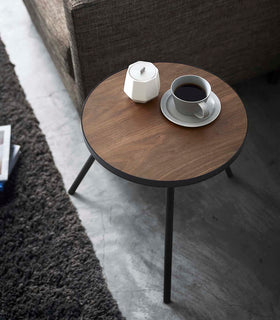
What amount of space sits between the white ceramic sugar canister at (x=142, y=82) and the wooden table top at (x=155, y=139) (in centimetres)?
4

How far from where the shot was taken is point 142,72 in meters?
1.08

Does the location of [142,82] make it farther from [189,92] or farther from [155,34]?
[155,34]

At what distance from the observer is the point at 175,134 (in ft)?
3.46

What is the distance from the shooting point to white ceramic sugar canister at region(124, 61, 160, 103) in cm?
106

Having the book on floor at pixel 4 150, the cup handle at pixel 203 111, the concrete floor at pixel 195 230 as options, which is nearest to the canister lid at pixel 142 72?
the cup handle at pixel 203 111

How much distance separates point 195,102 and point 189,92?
0.07 metres

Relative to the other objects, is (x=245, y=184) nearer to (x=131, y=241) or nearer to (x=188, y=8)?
(x=131, y=241)

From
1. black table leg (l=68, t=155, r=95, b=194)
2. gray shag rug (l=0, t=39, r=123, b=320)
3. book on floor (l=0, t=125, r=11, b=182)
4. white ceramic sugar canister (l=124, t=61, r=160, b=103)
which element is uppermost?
white ceramic sugar canister (l=124, t=61, r=160, b=103)

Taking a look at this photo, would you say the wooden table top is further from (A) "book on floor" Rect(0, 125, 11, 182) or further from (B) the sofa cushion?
(A) "book on floor" Rect(0, 125, 11, 182)

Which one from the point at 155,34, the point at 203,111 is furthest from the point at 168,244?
the point at 155,34

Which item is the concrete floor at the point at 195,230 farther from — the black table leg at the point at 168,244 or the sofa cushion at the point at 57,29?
the sofa cushion at the point at 57,29

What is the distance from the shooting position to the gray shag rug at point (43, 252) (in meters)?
1.23

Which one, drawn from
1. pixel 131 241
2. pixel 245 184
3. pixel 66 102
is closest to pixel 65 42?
pixel 66 102

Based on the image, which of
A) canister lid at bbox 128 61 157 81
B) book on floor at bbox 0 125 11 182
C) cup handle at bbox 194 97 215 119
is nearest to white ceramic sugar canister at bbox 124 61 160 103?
canister lid at bbox 128 61 157 81
